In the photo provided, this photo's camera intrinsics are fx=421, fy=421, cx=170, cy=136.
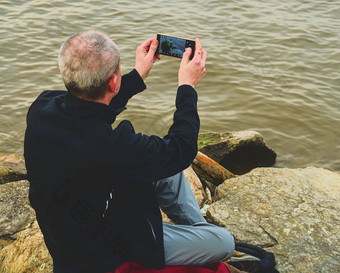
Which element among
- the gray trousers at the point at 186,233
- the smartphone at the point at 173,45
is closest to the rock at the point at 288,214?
the gray trousers at the point at 186,233

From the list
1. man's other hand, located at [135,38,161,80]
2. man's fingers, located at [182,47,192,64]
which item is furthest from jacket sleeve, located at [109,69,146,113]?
man's fingers, located at [182,47,192,64]

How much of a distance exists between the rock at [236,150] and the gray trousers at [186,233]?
255 cm

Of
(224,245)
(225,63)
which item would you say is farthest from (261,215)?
(225,63)

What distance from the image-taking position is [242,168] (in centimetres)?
567

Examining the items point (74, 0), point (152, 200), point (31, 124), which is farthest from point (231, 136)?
point (74, 0)

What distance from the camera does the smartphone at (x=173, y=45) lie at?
277 centimetres

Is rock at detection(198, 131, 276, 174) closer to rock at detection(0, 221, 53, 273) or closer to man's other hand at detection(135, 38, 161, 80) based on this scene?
man's other hand at detection(135, 38, 161, 80)

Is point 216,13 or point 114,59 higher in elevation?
point 114,59

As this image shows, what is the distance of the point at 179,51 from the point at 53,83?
5.39m

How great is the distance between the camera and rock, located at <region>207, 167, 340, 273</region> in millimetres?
3303

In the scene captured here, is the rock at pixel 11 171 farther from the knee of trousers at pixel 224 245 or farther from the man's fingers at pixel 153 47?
the knee of trousers at pixel 224 245

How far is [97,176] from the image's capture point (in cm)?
212

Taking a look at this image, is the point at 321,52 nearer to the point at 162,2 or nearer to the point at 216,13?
the point at 216,13

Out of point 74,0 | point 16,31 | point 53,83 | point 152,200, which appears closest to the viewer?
point 152,200
